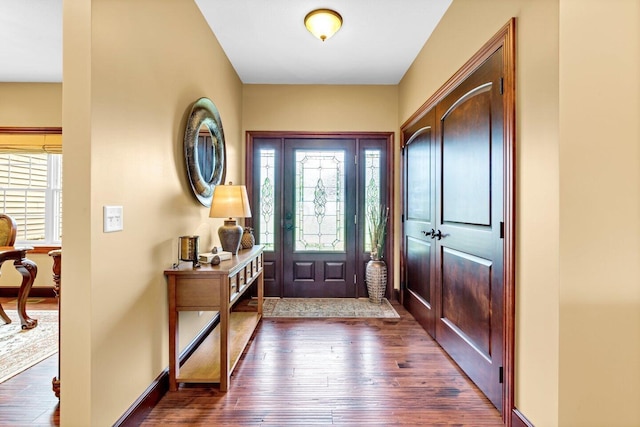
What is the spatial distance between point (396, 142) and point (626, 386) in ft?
12.4

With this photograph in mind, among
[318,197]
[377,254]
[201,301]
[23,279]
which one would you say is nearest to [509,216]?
[201,301]

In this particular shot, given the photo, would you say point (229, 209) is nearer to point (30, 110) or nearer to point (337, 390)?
point (337, 390)

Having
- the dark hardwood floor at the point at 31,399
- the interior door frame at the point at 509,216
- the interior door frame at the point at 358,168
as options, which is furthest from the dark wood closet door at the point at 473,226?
the dark hardwood floor at the point at 31,399

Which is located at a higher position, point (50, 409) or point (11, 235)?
point (11, 235)

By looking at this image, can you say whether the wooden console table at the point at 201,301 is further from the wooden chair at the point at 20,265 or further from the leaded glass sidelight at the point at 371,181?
the leaded glass sidelight at the point at 371,181

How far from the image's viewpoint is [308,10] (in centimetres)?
260

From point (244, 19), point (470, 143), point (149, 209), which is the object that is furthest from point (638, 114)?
point (244, 19)

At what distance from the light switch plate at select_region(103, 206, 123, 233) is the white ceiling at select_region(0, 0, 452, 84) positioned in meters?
1.89

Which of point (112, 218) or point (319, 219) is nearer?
point (112, 218)

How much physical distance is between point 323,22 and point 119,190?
80.2 inches

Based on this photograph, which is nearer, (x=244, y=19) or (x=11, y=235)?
(x=244, y=19)

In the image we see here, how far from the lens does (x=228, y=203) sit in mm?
2525

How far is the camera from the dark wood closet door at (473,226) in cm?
185

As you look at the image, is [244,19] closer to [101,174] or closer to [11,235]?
[101,174]
